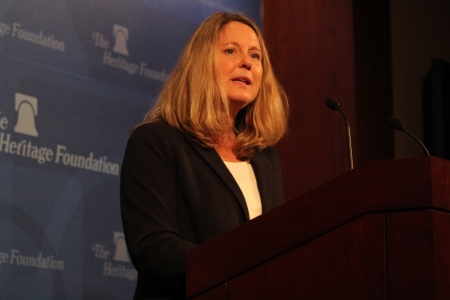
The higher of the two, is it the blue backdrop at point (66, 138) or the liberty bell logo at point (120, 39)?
the liberty bell logo at point (120, 39)

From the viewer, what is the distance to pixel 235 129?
8.42 ft

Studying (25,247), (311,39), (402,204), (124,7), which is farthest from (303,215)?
(311,39)

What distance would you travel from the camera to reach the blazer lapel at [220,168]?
215 cm

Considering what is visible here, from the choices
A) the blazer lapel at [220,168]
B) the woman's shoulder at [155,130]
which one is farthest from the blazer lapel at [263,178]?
the woman's shoulder at [155,130]

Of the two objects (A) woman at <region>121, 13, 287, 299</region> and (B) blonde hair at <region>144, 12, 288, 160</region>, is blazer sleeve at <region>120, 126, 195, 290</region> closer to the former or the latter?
(A) woman at <region>121, 13, 287, 299</region>

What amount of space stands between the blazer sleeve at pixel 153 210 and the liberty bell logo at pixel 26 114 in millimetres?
892

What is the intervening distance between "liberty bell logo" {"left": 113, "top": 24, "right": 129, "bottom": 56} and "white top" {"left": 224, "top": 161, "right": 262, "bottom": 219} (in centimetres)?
126

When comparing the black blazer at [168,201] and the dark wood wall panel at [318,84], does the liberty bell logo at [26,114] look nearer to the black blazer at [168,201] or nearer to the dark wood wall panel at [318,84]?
the black blazer at [168,201]

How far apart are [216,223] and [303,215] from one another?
2.00ft

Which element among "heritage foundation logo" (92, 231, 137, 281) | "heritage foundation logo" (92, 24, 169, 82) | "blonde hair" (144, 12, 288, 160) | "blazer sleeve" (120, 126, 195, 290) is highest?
"heritage foundation logo" (92, 24, 169, 82)

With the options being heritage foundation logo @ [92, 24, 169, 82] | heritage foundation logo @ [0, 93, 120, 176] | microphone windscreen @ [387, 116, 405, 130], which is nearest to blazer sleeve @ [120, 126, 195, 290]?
microphone windscreen @ [387, 116, 405, 130]

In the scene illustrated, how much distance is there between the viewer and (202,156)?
2.20 m

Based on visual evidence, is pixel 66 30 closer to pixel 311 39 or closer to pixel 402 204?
pixel 311 39

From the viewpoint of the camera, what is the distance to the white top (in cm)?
225
